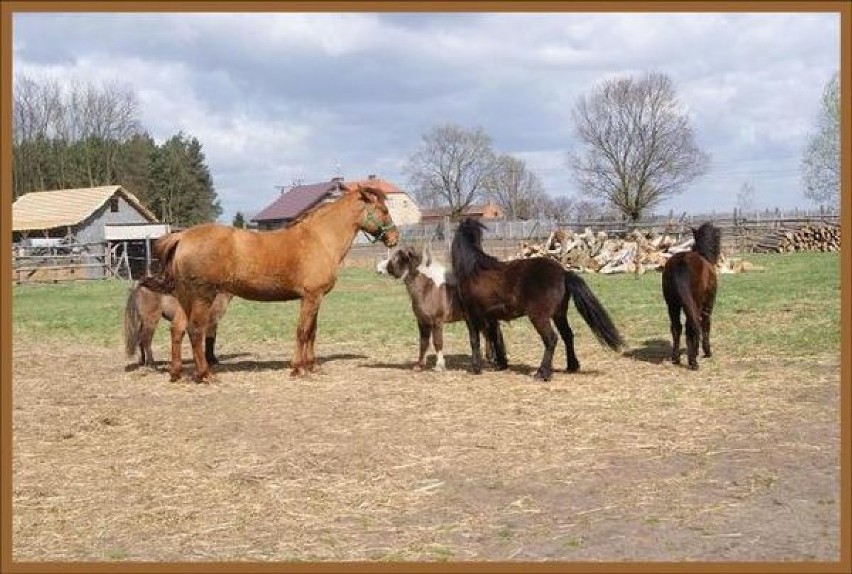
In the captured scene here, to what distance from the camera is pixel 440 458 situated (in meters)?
5.92

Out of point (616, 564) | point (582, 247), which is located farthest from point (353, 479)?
point (582, 247)

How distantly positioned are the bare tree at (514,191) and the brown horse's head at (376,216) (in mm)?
62287

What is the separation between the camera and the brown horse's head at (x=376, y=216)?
1029cm

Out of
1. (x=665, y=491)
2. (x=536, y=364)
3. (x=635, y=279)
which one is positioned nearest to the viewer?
(x=665, y=491)

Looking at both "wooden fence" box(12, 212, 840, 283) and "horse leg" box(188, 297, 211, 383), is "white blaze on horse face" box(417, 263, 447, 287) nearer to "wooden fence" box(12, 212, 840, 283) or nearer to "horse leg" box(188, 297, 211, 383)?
"horse leg" box(188, 297, 211, 383)

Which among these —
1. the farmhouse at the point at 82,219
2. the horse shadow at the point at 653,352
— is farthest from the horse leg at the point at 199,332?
the farmhouse at the point at 82,219

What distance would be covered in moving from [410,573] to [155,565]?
1.31m

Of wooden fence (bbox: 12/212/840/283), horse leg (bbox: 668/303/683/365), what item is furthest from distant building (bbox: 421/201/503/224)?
horse leg (bbox: 668/303/683/365)

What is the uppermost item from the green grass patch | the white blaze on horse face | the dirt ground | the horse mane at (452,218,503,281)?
the horse mane at (452,218,503,281)

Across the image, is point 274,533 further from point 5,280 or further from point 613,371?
point 613,371

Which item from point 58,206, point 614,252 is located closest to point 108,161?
point 58,206

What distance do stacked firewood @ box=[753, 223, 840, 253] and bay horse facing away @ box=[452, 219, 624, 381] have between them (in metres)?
33.4

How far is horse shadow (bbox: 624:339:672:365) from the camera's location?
10.1 m

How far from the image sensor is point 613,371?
9297mm
